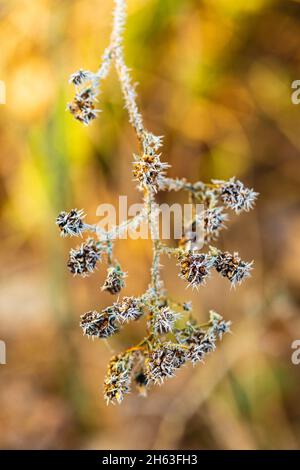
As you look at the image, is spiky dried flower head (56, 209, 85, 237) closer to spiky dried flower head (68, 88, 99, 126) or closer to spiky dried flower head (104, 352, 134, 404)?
spiky dried flower head (68, 88, 99, 126)

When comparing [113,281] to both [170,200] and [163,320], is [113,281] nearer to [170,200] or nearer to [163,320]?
[163,320]

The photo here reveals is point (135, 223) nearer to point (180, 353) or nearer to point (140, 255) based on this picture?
point (180, 353)

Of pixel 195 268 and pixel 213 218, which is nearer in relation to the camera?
pixel 195 268


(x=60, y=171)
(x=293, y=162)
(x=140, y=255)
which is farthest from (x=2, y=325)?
(x=293, y=162)

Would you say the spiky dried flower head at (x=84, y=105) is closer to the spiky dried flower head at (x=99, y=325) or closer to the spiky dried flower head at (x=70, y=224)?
the spiky dried flower head at (x=70, y=224)

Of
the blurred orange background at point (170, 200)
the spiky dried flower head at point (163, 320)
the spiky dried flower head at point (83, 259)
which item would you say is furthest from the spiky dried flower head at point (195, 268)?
the blurred orange background at point (170, 200)

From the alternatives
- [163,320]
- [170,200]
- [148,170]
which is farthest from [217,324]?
[170,200]

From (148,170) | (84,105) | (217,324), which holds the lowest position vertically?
(217,324)

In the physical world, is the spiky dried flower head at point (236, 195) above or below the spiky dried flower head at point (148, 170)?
below
